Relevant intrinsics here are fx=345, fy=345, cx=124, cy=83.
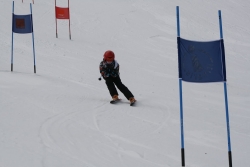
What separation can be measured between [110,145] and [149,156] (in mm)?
671

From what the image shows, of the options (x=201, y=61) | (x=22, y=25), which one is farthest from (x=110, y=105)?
(x=22, y=25)

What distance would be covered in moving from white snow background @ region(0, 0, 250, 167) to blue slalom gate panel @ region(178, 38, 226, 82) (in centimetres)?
134

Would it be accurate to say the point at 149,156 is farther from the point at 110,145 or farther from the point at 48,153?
the point at 48,153

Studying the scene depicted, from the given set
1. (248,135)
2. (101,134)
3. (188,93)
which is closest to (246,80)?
(188,93)

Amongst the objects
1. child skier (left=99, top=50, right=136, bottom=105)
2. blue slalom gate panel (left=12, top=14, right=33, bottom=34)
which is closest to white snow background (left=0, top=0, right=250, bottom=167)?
child skier (left=99, top=50, right=136, bottom=105)

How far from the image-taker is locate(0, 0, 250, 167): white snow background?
207 inches

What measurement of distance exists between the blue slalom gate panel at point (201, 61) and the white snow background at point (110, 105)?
1.34 metres

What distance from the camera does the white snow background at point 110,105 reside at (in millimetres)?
5258

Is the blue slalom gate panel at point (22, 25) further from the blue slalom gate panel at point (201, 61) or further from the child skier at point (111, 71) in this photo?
the blue slalom gate panel at point (201, 61)

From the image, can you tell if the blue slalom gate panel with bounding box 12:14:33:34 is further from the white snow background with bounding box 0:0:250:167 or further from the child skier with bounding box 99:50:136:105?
the child skier with bounding box 99:50:136:105

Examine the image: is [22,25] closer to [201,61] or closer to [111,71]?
[111,71]

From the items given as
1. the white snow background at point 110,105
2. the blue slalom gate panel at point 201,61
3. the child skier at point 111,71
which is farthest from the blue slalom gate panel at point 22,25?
the blue slalom gate panel at point 201,61

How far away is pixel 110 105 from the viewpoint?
8148 millimetres

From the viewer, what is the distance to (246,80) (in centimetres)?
1340
